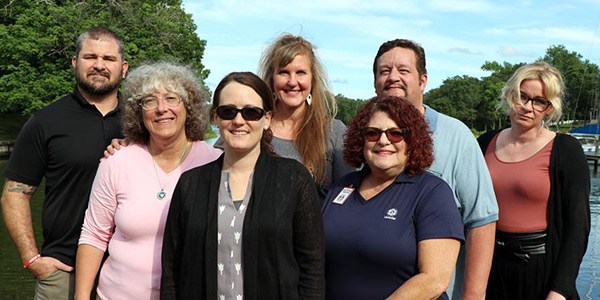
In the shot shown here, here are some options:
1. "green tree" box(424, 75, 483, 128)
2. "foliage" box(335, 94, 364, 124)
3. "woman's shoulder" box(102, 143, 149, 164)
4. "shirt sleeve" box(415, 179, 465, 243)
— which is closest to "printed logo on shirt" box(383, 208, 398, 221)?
"shirt sleeve" box(415, 179, 465, 243)

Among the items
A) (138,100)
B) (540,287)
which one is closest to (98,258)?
(138,100)

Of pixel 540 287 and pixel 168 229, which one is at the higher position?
pixel 168 229

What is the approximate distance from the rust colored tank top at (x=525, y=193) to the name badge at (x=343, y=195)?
54.6 inches

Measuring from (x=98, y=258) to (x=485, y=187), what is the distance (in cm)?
238

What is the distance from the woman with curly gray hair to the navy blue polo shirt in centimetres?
102

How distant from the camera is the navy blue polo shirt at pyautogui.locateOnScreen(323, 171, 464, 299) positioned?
3129mm

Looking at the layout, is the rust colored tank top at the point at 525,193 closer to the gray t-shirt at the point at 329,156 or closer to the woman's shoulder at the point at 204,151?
the gray t-shirt at the point at 329,156

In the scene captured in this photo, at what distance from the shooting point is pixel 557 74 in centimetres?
437

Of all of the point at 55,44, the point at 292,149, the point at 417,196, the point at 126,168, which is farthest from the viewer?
the point at 55,44

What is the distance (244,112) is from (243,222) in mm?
565

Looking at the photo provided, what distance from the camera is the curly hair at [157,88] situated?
3.75 metres

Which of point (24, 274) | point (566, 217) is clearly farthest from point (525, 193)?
point (24, 274)

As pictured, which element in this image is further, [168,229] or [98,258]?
[98,258]

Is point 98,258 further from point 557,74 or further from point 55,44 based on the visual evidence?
point 55,44
